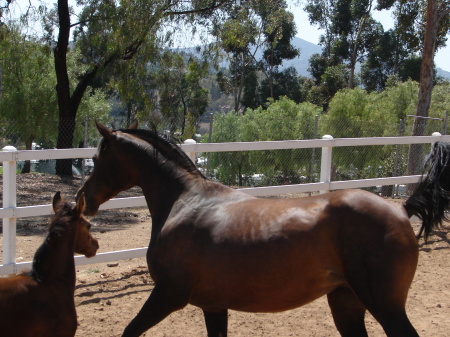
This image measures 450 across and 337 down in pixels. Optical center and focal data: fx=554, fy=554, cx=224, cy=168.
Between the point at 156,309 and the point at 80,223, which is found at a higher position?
the point at 80,223

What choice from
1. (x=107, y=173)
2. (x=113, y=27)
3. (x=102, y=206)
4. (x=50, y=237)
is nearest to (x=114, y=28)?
(x=113, y=27)

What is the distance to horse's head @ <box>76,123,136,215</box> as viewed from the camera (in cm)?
433

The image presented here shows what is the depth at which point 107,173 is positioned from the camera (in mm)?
4371

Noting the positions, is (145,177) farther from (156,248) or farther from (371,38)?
(371,38)

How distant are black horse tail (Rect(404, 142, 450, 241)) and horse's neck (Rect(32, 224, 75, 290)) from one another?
93.6 inches

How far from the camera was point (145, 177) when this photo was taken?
430cm

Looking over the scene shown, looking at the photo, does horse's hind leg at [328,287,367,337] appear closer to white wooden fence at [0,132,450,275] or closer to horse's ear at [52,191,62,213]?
horse's ear at [52,191,62,213]

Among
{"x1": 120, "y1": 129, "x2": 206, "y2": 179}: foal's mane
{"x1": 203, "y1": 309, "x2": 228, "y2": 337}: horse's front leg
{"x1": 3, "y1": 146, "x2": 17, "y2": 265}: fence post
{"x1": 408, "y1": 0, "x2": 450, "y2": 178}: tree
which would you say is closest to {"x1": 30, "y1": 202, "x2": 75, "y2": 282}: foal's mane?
{"x1": 120, "y1": 129, "x2": 206, "y2": 179}: foal's mane

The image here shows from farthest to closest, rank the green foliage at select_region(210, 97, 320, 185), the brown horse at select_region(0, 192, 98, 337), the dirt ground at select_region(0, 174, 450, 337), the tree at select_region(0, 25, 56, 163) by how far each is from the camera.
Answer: the tree at select_region(0, 25, 56, 163), the green foliage at select_region(210, 97, 320, 185), the dirt ground at select_region(0, 174, 450, 337), the brown horse at select_region(0, 192, 98, 337)

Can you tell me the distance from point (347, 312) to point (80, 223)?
2.03 metres

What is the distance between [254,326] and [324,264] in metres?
1.90

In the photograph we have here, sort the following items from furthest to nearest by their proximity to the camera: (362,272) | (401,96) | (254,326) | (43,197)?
(401,96) < (43,197) < (254,326) < (362,272)

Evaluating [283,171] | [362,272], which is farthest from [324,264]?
[283,171]

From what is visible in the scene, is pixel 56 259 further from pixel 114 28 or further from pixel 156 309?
pixel 114 28
